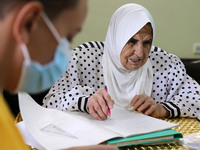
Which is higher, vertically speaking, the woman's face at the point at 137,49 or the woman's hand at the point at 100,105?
the woman's face at the point at 137,49

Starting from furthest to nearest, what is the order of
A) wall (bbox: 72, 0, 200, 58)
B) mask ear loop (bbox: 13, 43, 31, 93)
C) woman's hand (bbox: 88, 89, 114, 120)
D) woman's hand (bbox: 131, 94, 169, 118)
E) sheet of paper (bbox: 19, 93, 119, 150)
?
1. wall (bbox: 72, 0, 200, 58)
2. woman's hand (bbox: 131, 94, 169, 118)
3. woman's hand (bbox: 88, 89, 114, 120)
4. sheet of paper (bbox: 19, 93, 119, 150)
5. mask ear loop (bbox: 13, 43, 31, 93)

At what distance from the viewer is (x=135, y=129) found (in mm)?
882

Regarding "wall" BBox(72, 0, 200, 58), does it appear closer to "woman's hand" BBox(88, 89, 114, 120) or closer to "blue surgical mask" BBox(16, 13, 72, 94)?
"woman's hand" BBox(88, 89, 114, 120)

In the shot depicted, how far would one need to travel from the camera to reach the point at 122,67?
1538mm

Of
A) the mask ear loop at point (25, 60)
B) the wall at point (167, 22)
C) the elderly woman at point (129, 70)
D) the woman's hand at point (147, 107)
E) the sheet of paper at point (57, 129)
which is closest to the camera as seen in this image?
the mask ear loop at point (25, 60)

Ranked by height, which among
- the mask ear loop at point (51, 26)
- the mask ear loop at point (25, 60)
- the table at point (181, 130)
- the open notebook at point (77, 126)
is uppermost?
the mask ear loop at point (51, 26)

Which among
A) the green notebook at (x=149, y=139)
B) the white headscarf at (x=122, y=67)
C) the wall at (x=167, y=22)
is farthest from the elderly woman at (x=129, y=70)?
the wall at (x=167, y=22)

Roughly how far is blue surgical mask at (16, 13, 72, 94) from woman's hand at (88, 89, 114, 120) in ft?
1.42

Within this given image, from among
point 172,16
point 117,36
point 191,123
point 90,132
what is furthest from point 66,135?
point 172,16

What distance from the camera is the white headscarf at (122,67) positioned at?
1477mm

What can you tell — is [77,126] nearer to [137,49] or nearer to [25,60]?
[25,60]

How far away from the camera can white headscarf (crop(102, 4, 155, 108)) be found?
1.48m

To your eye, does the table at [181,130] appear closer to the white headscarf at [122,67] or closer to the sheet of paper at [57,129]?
the sheet of paper at [57,129]

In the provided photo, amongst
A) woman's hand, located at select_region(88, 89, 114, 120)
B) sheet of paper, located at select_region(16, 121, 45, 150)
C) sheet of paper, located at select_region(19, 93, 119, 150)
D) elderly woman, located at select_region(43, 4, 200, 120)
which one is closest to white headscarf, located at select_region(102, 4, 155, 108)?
elderly woman, located at select_region(43, 4, 200, 120)
